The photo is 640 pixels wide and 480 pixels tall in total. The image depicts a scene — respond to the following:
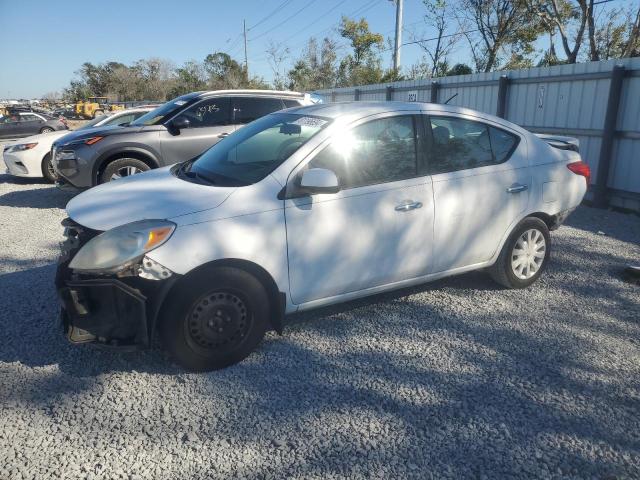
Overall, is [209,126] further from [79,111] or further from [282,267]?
[79,111]

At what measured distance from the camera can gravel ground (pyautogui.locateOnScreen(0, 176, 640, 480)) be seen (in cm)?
253

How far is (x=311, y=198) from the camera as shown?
11.2 ft

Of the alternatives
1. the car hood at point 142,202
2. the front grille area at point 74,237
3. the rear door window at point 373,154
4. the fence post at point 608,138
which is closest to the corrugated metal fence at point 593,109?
the fence post at point 608,138

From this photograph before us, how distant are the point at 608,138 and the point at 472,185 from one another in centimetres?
515

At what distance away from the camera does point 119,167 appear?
7871mm

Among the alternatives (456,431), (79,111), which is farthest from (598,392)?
(79,111)

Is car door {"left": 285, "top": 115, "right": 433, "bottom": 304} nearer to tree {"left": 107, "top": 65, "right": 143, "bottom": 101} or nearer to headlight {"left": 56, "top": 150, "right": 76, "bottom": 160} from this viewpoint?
headlight {"left": 56, "top": 150, "right": 76, "bottom": 160}

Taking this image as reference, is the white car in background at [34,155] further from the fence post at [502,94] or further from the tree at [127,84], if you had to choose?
the tree at [127,84]

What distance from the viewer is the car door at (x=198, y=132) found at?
801 centimetres

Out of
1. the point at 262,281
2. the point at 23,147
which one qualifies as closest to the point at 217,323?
the point at 262,281

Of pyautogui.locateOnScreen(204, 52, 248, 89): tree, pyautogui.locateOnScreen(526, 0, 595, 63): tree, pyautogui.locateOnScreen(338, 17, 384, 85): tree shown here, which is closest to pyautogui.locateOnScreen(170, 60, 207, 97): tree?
pyautogui.locateOnScreen(204, 52, 248, 89): tree

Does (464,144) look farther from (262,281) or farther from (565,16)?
(565,16)

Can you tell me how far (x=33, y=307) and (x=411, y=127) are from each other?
3498 millimetres

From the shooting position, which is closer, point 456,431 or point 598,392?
point 456,431
